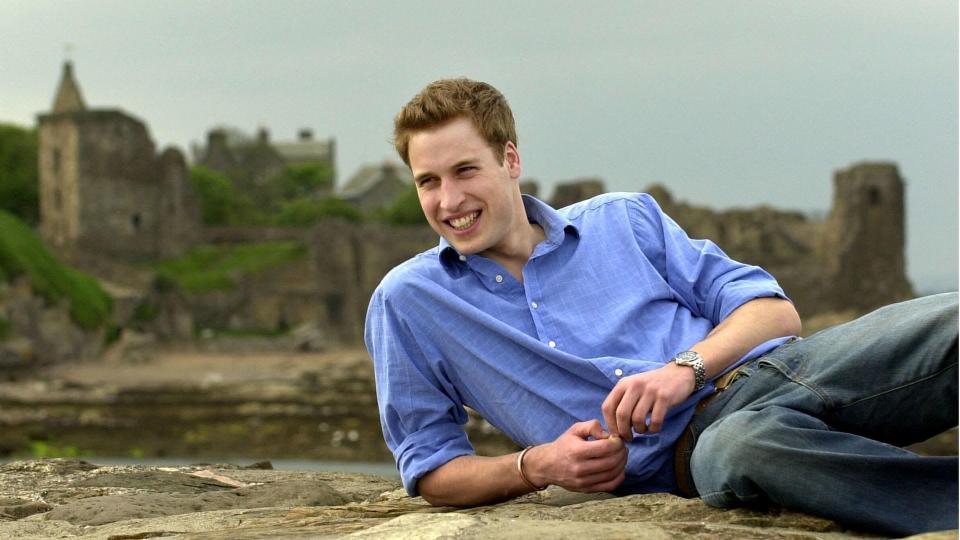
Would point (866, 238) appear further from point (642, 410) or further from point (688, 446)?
point (642, 410)

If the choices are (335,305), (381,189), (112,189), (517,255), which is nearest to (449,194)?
(517,255)

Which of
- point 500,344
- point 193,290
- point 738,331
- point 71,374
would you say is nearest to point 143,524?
point 500,344

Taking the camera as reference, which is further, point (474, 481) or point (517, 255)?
point (517, 255)

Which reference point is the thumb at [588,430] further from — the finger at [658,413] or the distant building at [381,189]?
the distant building at [381,189]

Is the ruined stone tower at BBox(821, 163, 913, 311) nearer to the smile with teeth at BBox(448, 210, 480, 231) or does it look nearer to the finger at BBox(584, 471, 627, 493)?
the smile with teeth at BBox(448, 210, 480, 231)

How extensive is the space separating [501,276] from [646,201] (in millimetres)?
677

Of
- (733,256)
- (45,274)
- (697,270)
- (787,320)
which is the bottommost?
(733,256)

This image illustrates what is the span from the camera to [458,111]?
4199 mm

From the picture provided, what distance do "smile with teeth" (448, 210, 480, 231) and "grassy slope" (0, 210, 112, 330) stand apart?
3838 centimetres

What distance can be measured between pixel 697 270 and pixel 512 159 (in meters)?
0.73

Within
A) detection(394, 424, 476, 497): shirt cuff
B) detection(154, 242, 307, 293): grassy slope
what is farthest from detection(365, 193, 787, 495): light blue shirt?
detection(154, 242, 307, 293): grassy slope

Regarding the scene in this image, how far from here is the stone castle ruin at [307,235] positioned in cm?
4934

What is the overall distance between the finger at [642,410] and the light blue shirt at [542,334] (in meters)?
0.30

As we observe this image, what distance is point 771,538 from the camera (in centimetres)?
325
